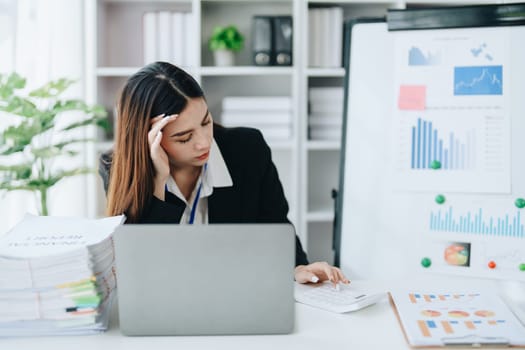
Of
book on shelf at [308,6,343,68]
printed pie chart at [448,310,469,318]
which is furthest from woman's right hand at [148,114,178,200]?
book on shelf at [308,6,343,68]

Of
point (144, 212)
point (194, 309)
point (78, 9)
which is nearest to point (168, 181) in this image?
point (144, 212)

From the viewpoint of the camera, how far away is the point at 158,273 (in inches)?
39.1

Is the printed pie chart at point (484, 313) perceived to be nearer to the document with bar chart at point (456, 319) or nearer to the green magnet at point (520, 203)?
the document with bar chart at point (456, 319)

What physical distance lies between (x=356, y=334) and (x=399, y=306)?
0.53ft

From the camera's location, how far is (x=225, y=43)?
2963 mm

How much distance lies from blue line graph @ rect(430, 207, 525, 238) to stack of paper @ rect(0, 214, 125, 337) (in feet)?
3.26

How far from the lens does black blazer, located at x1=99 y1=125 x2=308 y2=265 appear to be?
174cm

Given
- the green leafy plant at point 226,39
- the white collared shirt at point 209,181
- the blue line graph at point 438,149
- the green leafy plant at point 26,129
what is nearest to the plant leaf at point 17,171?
the green leafy plant at point 26,129

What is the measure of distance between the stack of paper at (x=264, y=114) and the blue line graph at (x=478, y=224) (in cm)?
136

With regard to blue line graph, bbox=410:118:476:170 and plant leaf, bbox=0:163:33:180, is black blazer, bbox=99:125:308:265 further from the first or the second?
plant leaf, bbox=0:163:33:180

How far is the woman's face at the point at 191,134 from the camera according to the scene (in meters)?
1.53

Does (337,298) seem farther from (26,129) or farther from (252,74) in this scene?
(252,74)

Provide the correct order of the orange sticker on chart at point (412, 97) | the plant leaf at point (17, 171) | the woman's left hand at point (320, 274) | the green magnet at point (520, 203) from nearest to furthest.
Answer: the woman's left hand at point (320, 274), the green magnet at point (520, 203), the orange sticker on chart at point (412, 97), the plant leaf at point (17, 171)

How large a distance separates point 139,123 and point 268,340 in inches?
29.1
